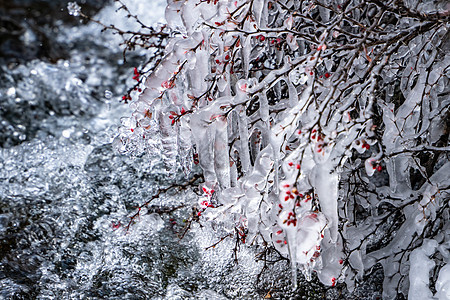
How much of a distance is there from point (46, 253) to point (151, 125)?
3.73 feet

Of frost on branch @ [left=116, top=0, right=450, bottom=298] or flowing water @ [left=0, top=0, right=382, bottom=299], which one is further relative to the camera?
flowing water @ [left=0, top=0, right=382, bottom=299]

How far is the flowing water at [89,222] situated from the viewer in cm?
261

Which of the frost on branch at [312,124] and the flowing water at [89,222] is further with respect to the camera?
the flowing water at [89,222]

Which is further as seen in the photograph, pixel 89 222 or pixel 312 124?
pixel 89 222

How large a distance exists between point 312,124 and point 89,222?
74.1 inches

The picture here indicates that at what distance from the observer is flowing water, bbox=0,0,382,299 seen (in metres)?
2.61

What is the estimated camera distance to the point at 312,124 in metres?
1.69

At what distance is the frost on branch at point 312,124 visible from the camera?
1756 millimetres

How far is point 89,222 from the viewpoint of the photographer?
306 centimetres

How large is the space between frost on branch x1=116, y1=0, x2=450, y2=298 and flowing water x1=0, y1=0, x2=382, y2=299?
0.61 m

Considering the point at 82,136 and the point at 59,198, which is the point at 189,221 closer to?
the point at 59,198

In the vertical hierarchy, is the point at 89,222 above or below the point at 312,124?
above

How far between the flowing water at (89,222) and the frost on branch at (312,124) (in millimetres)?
606

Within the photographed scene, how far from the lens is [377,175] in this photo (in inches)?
134
